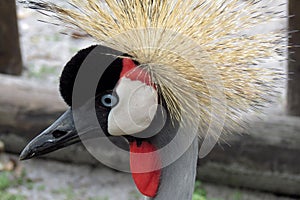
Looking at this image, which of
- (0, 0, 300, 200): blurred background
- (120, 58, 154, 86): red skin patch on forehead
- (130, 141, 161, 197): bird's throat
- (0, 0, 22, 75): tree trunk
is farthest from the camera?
(0, 0, 22, 75): tree trunk

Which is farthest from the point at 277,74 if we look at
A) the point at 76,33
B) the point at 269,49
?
the point at 76,33

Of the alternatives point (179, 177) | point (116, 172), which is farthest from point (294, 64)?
point (179, 177)

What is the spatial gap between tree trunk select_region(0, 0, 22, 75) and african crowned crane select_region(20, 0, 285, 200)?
1611 millimetres

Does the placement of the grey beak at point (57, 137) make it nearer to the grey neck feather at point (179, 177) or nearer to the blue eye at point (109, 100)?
the blue eye at point (109, 100)

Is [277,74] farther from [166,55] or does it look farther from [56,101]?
[56,101]

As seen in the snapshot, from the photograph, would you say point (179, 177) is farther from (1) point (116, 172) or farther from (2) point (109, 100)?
(1) point (116, 172)

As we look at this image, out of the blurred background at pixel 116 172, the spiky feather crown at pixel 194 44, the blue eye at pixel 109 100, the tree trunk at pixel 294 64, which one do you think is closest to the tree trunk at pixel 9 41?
the blurred background at pixel 116 172

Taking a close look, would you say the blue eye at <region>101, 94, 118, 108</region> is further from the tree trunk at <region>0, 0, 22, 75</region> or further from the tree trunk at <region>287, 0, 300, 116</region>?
the tree trunk at <region>0, 0, 22, 75</region>

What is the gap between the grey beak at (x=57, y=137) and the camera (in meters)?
1.12

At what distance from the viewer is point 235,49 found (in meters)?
1.10

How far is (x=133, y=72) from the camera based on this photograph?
1.04 metres

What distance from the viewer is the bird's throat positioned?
3.76 feet

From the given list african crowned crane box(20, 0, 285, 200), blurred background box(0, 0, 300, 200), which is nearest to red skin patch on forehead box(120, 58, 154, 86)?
african crowned crane box(20, 0, 285, 200)

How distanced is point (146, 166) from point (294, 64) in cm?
129
